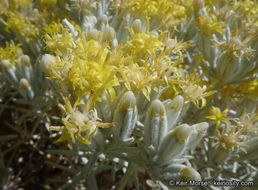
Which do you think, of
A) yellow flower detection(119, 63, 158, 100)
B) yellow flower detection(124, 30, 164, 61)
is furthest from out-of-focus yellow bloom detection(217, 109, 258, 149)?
yellow flower detection(124, 30, 164, 61)

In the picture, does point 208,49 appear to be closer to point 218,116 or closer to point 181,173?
point 218,116

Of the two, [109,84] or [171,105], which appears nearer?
[109,84]

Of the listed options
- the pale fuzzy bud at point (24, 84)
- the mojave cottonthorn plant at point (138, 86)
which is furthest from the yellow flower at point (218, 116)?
the pale fuzzy bud at point (24, 84)

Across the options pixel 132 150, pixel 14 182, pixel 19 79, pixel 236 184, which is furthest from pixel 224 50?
pixel 14 182

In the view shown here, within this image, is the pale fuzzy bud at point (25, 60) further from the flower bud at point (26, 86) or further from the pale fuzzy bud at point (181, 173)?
the pale fuzzy bud at point (181, 173)

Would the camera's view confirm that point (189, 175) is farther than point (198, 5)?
No

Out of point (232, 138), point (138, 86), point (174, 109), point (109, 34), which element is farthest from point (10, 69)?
point (232, 138)

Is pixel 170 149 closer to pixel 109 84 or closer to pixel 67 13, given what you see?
pixel 109 84
